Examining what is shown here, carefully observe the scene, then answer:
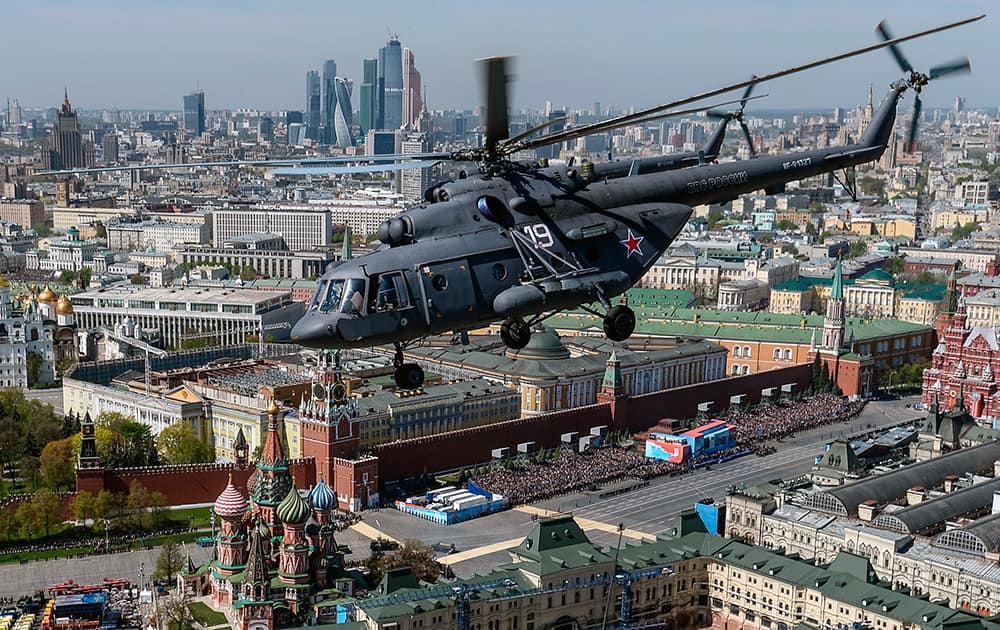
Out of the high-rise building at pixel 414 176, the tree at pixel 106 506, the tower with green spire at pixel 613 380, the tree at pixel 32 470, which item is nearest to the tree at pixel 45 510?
the tree at pixel 106 506

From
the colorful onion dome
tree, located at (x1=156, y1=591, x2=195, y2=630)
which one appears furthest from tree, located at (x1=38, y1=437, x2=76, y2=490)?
the colorful onion dome

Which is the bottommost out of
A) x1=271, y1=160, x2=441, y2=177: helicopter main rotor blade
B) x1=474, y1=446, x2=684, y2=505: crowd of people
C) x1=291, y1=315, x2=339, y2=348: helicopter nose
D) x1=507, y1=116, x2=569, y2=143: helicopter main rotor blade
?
x1=474, y1=446, x2=684, y2=505: crowd of people

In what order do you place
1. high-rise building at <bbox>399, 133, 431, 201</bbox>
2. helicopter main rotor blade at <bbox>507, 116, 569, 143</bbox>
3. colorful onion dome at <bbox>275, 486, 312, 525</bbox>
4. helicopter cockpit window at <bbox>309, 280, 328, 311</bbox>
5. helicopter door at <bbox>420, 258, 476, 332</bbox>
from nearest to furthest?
helicopter main rotor blade at <bbox>507, 116, 569, 143</bbox>
helicopter cockpit window at <bbox>309, 280, 328, 311</bbox>
helicopter door at <bbox>420, 258, 476, 332</bbox>
colorful onion dome at <bbox>275, 486, 312, 525</bbox>
high-rise building at <bbox>399, 133, 431, 201</bbox>

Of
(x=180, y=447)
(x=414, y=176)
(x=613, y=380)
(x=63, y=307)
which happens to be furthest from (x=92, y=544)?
(x=414, y=176)

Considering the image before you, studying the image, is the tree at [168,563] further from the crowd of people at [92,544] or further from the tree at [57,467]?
the tree at [57,467]

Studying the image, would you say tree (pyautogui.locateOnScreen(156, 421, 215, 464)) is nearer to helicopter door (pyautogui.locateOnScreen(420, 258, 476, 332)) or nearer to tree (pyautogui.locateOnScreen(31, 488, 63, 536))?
tree (pyautogui.locateOnScreen(31, 488, 63, 536))

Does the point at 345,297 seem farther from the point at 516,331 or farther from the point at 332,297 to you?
the point at 516,331

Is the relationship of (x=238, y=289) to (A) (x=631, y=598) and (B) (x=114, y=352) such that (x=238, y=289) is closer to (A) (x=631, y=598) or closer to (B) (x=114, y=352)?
(B) (x=114, y=352)
